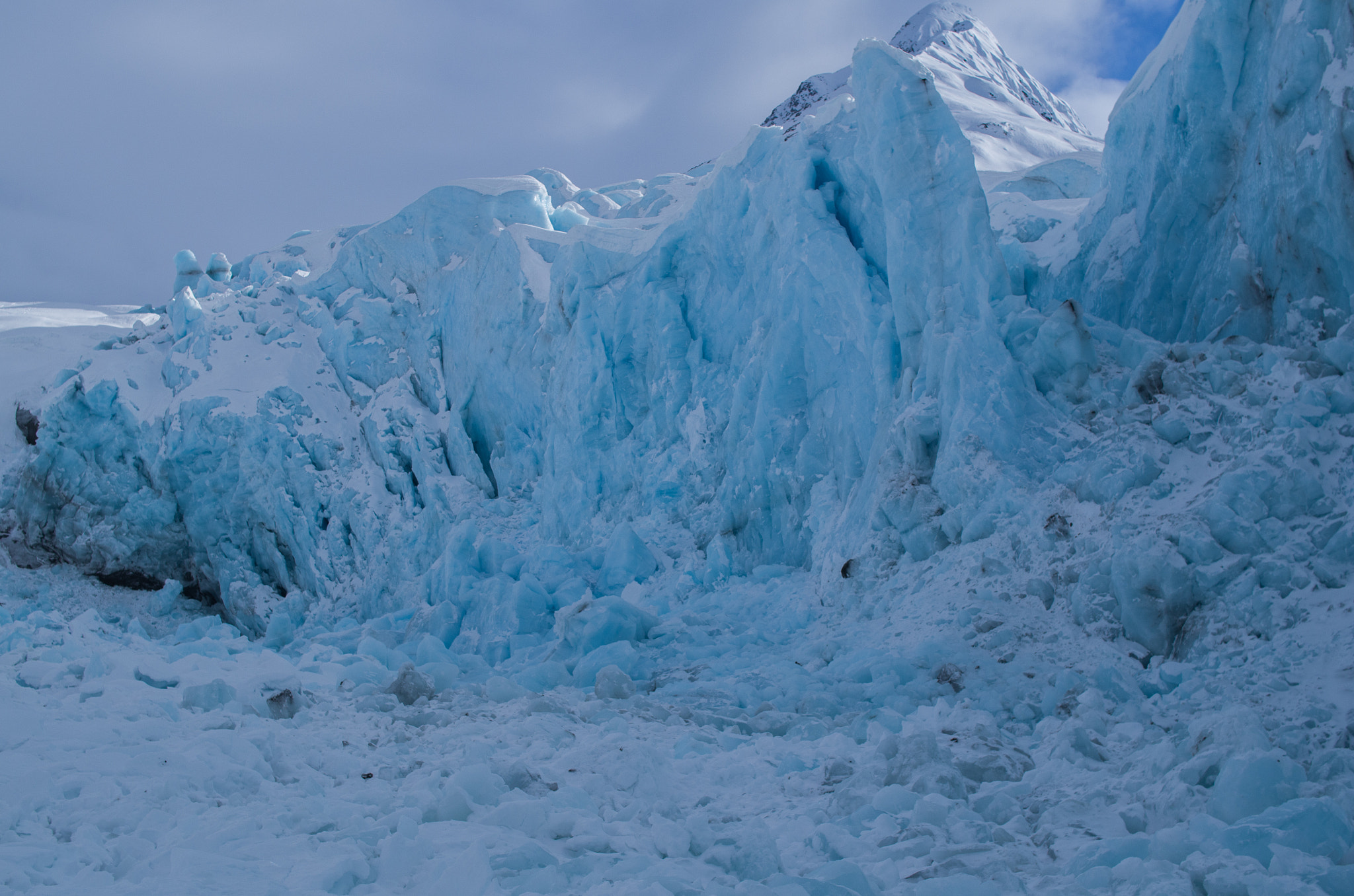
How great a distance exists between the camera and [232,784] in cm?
328

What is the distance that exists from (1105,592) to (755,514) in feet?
15.2

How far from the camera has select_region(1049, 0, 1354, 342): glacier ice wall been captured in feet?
17.3

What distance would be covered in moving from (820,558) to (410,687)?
4.02 m

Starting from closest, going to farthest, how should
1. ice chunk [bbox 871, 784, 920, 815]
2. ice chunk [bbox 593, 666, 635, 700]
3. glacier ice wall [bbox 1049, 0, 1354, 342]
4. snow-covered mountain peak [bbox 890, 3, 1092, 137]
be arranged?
ice chunk [bbox 871, 784, 920, 815]
glacier ice wall [bbox 1049, 0, 1354, 342]
ice chunk [bbox 593, 666, 635, 700]
snow-covered mountain peak [bbox 890, 3, 1092, 137]

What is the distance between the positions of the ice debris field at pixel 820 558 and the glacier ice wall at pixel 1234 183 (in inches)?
1.3

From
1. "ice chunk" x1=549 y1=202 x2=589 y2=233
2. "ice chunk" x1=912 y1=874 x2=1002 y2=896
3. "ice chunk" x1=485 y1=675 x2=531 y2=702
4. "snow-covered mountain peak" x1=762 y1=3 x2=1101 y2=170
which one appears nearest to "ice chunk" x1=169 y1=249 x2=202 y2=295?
"ice chunk" x1=549 y1=202 x2=589 y2=233

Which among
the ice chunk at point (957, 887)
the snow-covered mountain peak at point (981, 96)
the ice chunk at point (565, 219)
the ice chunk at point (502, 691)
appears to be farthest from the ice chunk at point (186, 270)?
the ice chunk at point (957, 887)

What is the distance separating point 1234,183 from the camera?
6422 millimetres

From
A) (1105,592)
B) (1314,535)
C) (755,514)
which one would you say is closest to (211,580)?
(755,514)

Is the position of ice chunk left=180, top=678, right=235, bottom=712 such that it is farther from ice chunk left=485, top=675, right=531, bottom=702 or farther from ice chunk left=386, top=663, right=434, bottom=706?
ice chunk left=485, top=675, right=531, bottom=702

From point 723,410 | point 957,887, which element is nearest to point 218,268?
point 723,410

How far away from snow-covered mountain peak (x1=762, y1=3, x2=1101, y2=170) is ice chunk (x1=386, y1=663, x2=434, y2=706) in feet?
38.7

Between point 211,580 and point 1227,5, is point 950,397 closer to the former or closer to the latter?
point 1227,5

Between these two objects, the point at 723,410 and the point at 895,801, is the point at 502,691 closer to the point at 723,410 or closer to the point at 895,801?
the point at 895,801
